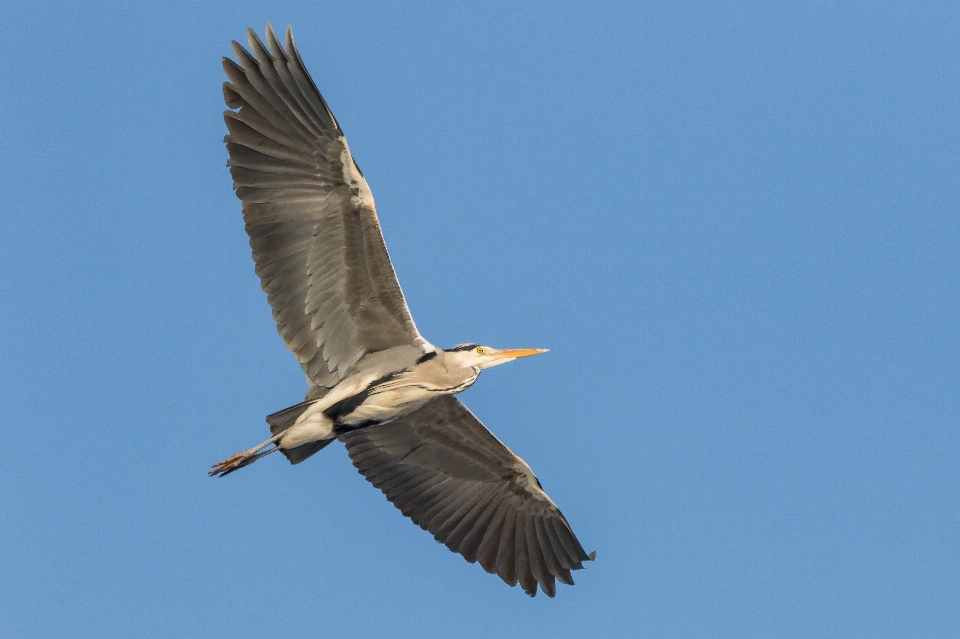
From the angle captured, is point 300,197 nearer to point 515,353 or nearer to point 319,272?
point 319,272

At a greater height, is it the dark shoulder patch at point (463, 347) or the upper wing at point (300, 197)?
the upper wing at point (300, 197)

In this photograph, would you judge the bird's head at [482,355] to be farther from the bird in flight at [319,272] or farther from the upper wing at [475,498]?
the upper wing at [475,498]

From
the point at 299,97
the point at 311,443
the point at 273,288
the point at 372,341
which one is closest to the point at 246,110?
the point at 299,97

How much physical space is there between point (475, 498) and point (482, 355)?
216cm

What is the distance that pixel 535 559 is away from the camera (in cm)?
1323

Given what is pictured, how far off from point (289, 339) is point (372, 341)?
2.65 ft

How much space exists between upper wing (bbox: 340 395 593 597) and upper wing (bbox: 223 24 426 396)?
1.82 m

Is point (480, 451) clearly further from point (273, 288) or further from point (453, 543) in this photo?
point (273, 288)

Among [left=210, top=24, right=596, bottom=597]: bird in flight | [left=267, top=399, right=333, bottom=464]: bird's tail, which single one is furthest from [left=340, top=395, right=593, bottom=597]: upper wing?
[left=267, top=399, right=333, bottom=464]: bird's tail

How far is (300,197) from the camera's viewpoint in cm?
1144

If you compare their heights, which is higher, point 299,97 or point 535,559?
point 299,97

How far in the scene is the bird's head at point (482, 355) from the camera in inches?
462

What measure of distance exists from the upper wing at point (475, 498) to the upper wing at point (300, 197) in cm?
182

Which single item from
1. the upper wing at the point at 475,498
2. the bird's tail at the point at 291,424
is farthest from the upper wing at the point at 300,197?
the upper wing at the point at 475,498
